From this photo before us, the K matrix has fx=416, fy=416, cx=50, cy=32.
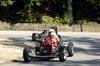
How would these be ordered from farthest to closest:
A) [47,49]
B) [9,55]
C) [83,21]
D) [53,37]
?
1. [83,21]
2. [9,55]
3. [53,37]
4. [47,49]

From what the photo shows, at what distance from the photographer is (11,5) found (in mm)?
57469

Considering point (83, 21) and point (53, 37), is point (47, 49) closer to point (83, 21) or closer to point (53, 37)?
point (53, 37)

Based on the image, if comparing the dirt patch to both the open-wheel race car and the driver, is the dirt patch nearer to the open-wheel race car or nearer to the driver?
the open-wheel race car

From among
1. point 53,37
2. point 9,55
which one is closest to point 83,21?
point 9,55

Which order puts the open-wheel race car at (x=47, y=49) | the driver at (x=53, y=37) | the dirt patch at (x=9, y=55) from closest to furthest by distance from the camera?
1. the open-wheel race car at (x=47, y=49)
2. the driver at (x=53, y=37)
3. the dirt patch at (x=9, y=55)

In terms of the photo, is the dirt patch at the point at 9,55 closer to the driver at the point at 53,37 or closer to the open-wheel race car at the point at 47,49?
the open-wheel race car at the point at 47,49

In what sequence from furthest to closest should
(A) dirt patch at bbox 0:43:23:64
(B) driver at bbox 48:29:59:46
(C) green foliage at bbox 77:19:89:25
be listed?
1. (C) green foliage at bbox 77:19:89:25
2. (A) dirt patch at bbox 0:43:23:64
3. (B) driver at bbox 48:29:59:46

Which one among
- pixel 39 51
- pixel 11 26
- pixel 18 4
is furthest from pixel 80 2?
pixel 39 51

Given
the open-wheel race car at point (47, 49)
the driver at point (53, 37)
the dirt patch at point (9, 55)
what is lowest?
the dirt patch at point (9, 55)

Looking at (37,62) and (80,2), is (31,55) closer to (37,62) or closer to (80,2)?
(37,62)

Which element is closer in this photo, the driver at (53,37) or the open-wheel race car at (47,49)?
the open-wheel race car at (47,49)

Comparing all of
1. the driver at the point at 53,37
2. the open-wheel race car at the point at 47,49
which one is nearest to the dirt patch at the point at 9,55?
the open-wheel race car at the point at 47,49

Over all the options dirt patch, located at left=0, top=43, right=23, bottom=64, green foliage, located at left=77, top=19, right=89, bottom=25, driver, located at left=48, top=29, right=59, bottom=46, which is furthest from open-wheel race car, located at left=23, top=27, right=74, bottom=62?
green foliage, located at left=77, top=19, right=89, bottom=25

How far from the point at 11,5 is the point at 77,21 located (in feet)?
31.9
